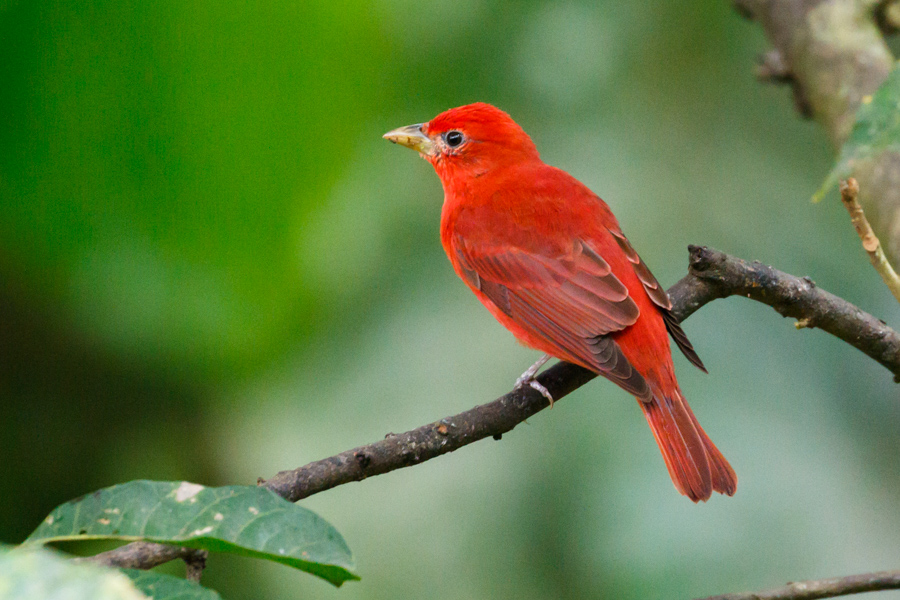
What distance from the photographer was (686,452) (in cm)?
221

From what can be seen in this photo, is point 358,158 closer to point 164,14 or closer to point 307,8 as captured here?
point 307,8

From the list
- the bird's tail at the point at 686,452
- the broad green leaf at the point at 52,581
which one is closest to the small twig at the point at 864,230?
the bird's tail at the point at 686,452

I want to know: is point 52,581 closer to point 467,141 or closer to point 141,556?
point 141,556

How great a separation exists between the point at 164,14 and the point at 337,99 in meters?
0.54

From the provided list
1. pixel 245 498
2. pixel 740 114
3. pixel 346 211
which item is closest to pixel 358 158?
pixel 346 211

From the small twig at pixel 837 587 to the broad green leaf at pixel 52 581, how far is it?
1220mm

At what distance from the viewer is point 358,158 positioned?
3.05 metres

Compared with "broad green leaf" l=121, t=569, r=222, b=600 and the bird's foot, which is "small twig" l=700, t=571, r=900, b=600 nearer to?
the bird's foot

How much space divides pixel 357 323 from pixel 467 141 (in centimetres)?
75

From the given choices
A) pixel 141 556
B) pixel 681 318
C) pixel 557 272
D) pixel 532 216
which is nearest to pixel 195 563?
pixel 141 556

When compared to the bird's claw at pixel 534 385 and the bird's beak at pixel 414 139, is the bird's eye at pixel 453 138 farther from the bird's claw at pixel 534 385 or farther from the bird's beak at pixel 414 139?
the bird's claw at pixel 534 385

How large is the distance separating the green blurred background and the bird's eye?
32 cm

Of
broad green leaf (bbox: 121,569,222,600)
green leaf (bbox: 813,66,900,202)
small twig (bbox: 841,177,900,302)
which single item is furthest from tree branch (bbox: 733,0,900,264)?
broad green leaf (bbox: 121,569,222,600)


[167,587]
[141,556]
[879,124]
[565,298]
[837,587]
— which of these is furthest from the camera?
[565,298]
